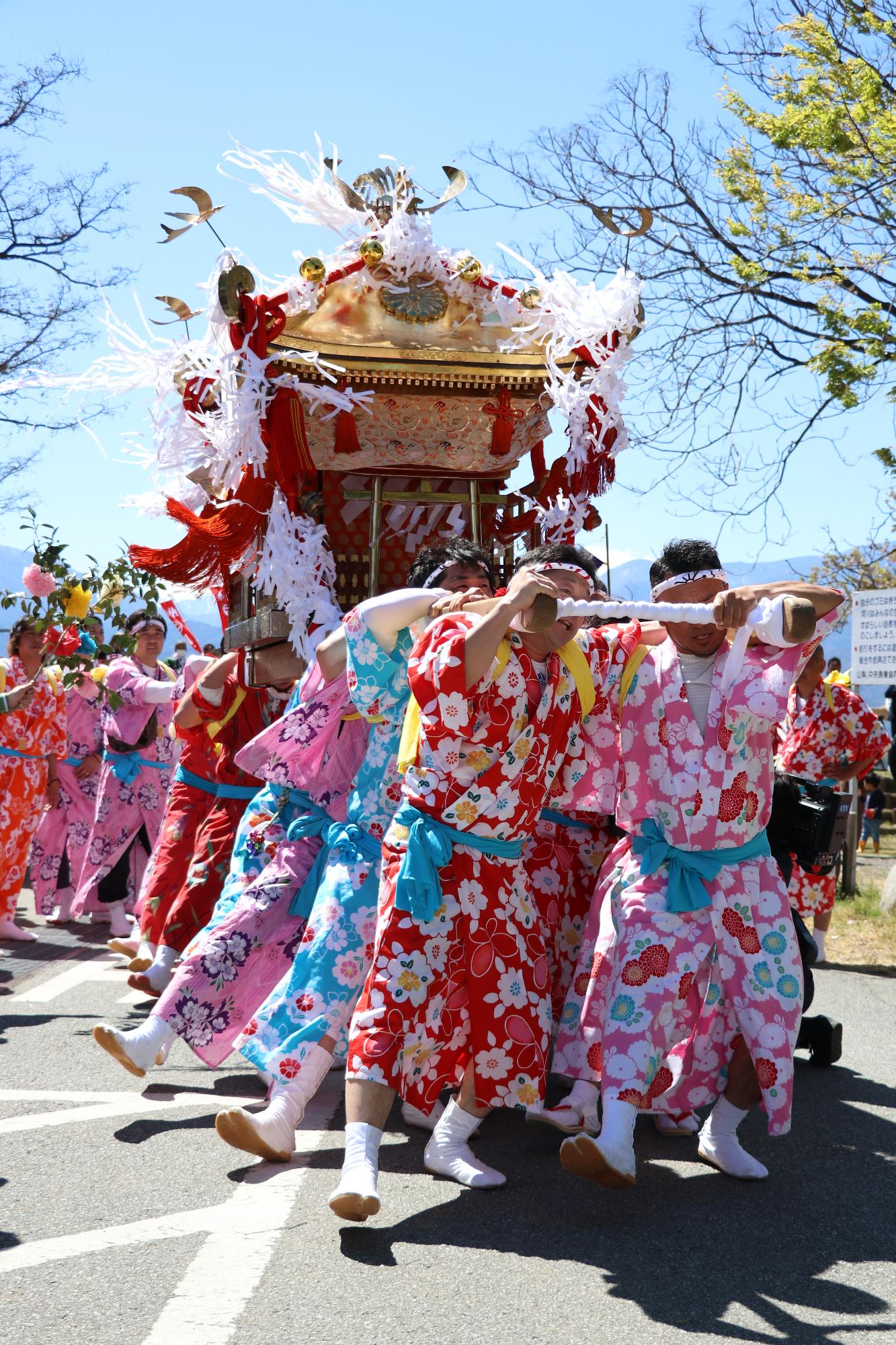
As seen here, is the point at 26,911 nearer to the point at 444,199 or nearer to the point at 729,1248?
the point at 444,199

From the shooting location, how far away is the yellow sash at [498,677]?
3381 millimetres

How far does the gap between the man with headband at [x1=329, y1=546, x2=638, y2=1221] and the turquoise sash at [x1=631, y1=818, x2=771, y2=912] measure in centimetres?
36

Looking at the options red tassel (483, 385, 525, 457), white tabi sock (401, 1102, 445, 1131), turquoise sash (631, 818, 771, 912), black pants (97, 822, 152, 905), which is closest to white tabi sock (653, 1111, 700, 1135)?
white tabi sock (401, 1102, 445, 1131)

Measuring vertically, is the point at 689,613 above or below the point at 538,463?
below

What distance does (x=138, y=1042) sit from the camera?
4105 mm

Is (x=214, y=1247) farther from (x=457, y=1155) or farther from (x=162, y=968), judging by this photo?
(x=162, y=968)

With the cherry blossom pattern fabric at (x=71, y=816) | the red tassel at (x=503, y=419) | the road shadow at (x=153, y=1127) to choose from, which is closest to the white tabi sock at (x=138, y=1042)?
the road shadow at (x=153, y=1127)

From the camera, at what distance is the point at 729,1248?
3.08 meters

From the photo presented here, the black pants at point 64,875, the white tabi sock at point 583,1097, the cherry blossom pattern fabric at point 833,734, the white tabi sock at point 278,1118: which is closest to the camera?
the white tabi sock at point 278,1118

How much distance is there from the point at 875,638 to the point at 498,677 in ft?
18.0

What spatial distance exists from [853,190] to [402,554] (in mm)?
4474

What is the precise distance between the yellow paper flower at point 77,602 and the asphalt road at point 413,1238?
8.11 ft

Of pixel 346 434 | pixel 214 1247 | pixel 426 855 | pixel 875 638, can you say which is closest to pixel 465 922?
pixel 426 855

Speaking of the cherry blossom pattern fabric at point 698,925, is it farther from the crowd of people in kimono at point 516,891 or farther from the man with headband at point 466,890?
the man with headband at point 466,890
